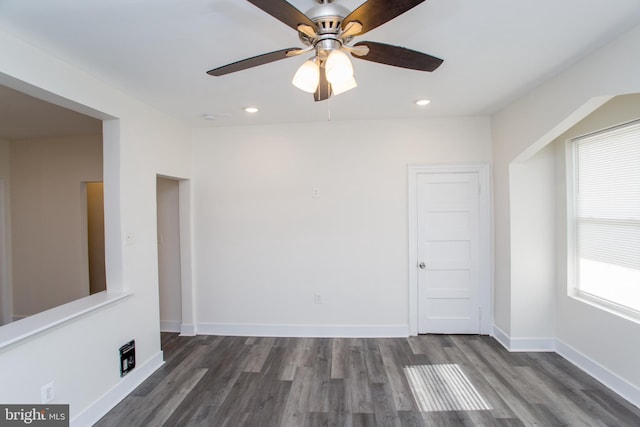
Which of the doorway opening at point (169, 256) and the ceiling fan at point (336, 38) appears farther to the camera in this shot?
the doorway opening at point (169, 256)

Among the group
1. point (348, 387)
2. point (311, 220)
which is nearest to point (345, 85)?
point (311, 220)

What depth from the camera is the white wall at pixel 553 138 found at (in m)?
1.89

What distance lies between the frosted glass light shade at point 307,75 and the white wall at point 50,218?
3678 millimetres

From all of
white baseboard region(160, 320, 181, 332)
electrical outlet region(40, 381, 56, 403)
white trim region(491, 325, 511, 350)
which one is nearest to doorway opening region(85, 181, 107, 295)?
white baseboard region(160, 320, 181, 332)

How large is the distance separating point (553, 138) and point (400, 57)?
203cm

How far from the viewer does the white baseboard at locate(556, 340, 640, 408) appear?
218cm

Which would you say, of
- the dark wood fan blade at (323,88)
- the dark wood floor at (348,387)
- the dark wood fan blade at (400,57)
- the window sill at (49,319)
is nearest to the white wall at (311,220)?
the dark wood floor at (348,387)

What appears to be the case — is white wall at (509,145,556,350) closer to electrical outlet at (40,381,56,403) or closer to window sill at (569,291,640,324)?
window sill at (569,291,640,324)

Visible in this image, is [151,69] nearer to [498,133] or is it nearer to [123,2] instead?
[123,2]

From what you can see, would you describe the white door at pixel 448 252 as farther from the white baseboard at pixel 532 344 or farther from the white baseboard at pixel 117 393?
the white baseboard at pixel 117 393

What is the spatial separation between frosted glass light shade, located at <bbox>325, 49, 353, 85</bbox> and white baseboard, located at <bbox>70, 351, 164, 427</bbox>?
2.77 metres

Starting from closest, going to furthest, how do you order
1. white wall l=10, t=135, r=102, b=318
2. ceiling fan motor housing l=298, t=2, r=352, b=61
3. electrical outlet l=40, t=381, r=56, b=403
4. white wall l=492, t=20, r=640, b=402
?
1. ceiling fan motor housing l=298, t=2, r=352, b=61
2. electrical outlet l=40, t=381, r=56, b=403
3. white wall l=492, t=20, r=640, b=402
4. white wall l=10, t=135, r=102, b=318

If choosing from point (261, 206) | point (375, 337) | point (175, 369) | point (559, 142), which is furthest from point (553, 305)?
point (175, 369)

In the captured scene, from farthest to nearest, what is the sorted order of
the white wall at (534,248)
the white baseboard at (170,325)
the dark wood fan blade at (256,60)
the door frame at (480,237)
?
1. the white baseboard at (170,325)
2. the door frame at (480,237)
3. the white wall at (534,248)
4. the dark wood fan blade at (256,60)
